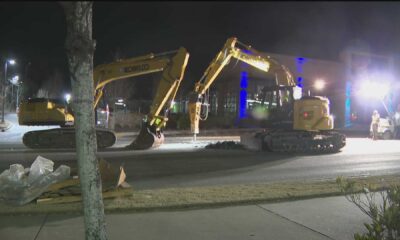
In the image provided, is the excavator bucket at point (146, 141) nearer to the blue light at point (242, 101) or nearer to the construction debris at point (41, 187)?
the construction debris at point (41, 187)

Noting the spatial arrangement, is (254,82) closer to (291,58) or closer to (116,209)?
(291,58)

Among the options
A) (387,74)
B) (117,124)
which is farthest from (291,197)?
(387,74)

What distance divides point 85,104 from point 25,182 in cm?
494

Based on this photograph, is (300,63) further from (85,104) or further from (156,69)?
(85,104)

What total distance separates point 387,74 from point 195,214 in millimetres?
48379

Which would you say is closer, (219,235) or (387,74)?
(219,235)

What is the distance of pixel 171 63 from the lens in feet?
68.7

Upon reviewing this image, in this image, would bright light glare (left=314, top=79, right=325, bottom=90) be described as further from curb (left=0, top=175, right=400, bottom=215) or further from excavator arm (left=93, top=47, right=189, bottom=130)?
curb (left=0, top=175, right=400, bottom=215)

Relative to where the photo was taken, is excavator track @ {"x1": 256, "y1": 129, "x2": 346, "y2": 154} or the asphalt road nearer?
the asphalt road

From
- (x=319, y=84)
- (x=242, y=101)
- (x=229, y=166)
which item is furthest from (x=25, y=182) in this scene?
(x=319, y=84)

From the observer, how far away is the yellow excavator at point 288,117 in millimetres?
20438

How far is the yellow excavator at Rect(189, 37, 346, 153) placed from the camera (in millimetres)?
20438

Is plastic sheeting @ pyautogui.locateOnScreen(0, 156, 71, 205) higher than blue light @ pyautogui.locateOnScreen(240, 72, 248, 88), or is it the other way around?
blue light @ pyautogui.locateOnScreen(240, 72, 248, 88)

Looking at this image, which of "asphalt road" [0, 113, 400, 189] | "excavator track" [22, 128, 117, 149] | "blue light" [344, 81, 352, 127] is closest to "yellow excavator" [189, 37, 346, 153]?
"asphalt road" [0, 113, 400, 189]
